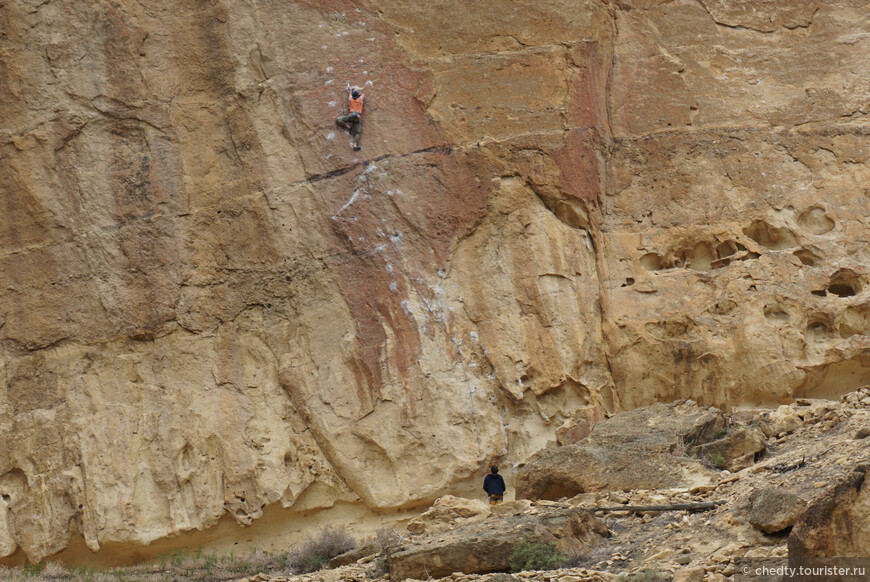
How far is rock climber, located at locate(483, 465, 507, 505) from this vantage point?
13.8 meters

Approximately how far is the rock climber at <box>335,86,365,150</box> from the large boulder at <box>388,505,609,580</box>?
6400 mm

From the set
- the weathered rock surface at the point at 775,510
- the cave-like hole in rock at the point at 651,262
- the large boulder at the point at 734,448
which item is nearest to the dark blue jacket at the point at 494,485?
the large boulder at the point at 734,448

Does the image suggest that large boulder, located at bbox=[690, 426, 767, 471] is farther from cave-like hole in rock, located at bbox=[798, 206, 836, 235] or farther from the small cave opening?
cave-like hole in rock, located at bbox=[798, 206, 836, 235]

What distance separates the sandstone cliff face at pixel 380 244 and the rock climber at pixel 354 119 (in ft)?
0.49

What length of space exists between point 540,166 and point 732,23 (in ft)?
12.6

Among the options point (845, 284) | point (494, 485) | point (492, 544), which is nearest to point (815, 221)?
point (845, 284)

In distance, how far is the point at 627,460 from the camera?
12.4 meters

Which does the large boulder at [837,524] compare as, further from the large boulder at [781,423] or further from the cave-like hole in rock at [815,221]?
the cave-like hole in rock at [815,221]

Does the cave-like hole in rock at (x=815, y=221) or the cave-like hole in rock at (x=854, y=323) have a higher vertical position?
the cave-like hole in rock at (x=815, y=221)

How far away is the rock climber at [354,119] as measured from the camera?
15.7 m

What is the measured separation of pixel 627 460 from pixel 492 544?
Result: 2.44 metres

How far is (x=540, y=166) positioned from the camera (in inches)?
616

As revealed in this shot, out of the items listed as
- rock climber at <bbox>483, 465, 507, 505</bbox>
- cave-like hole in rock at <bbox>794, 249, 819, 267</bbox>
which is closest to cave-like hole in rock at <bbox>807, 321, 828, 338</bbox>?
cave-like hole in rock at <bbox>794, 249, 819, 267</bbox>

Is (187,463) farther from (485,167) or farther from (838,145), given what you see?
(838,145)
